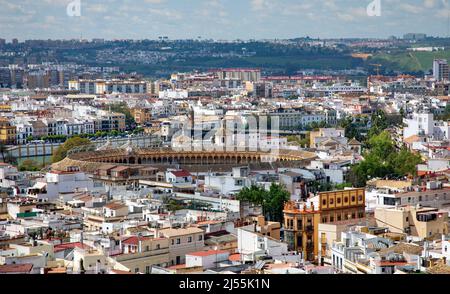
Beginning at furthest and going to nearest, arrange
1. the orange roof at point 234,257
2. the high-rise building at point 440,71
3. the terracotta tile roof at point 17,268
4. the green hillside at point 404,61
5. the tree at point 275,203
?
the green hillside at point 404,61 < the high-rise building at point 440,71 < the tree at point 275,203 < the orange roof at point 234,257 < the terracotta tile roof at point 17,268

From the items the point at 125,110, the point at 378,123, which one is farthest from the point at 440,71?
the point at 378,123

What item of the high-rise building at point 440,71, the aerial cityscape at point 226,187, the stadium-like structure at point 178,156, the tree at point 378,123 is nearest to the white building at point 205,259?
the aerial cityscape at point 226,187

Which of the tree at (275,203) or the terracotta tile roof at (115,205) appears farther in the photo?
the tree at (275,203)

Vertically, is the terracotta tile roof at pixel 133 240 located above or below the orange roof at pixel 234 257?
above

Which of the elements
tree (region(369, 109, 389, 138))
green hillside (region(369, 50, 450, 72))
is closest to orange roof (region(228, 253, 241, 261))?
tree (region(369, 109, 389, 138))

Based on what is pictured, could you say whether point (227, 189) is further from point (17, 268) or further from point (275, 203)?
point (17, 268)

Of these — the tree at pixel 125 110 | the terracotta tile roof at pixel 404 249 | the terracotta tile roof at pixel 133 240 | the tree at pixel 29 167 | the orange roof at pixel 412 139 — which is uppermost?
the terracotta tile roof at pixel 133 240

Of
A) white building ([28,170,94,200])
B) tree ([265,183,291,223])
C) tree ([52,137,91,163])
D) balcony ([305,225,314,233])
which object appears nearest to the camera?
balcony ([305,225,314,233])

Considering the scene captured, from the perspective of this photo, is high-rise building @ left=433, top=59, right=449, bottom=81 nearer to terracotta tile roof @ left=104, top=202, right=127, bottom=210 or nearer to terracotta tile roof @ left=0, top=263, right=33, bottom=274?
terracotta tile roof @ left=104, top=202, right=127, bottom=210

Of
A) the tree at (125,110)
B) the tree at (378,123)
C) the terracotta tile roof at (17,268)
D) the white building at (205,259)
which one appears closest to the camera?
the terracotta tile roof at (17,268)

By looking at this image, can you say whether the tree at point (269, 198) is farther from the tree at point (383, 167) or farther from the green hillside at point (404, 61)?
the green hillside at point (404, 61)

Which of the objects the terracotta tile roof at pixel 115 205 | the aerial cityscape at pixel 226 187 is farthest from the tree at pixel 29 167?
the terracotta tile roof at pixel 115 205
